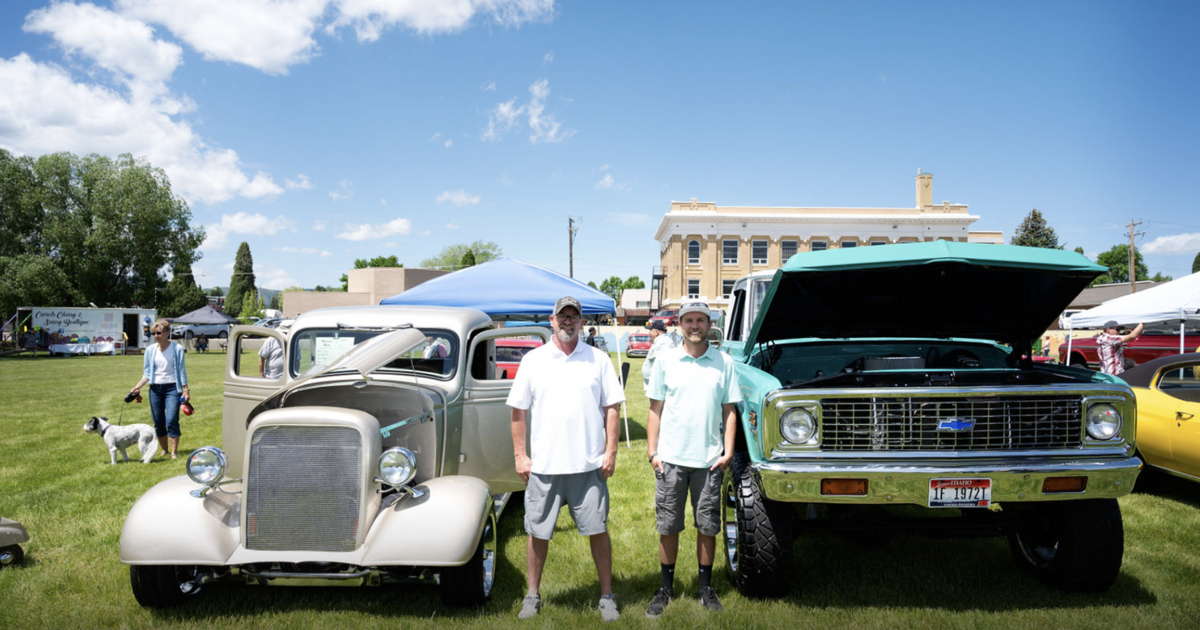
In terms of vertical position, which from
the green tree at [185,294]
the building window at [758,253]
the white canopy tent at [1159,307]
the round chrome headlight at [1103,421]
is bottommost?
the round chrome headlight at [1103,421]

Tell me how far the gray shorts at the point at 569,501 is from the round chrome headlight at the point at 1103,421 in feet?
9.01

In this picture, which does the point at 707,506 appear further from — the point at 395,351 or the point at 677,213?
the point at 677,213

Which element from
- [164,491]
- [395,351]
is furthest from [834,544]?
[164,491]

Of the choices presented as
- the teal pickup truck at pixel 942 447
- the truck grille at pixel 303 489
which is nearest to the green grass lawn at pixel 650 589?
the teal pickup truck at pixel 942 447

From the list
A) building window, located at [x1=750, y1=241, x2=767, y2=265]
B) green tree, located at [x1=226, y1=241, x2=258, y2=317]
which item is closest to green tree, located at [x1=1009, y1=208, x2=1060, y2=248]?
building window, located at [x1=750, y1=241, x2=767, y2=265]

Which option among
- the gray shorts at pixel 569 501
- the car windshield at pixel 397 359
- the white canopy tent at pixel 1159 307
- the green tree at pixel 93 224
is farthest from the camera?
the green tree at pixel 93 224

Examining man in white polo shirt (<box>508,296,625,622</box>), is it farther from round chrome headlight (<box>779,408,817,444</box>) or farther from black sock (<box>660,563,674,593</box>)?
round chrome headlight (<box>779,408,817,444</box>)

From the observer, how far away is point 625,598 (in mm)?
4148

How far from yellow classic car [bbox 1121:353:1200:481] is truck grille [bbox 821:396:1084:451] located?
302 centimetres

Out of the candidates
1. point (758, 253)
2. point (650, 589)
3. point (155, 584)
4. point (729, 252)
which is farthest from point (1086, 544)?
point (758, 253)

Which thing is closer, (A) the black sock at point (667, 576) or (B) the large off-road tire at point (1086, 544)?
(B) the large off-road tire at point (1086, 544)

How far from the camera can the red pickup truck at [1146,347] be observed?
14609mm

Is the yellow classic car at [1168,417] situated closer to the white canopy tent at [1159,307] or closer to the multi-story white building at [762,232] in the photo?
the white canopy tent at [1159,307]

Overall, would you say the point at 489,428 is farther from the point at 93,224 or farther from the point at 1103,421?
the point at 93,224
